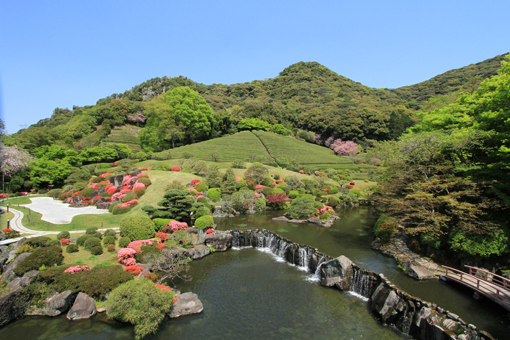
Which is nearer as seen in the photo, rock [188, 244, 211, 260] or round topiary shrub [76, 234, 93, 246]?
round topiary shrub [76, 234, 93, 246]

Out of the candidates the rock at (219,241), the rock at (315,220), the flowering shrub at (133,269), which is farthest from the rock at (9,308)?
the rock at (315,220)

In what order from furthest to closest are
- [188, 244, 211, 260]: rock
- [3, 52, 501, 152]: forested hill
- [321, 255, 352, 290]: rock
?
[3, 52, 501, 152]: forested hill < [188, 244, 211, 260]: rock < [321, 255, 352, 290]: rock

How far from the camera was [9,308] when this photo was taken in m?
12.9

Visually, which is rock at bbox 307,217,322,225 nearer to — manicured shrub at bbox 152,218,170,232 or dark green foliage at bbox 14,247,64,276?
manicured shrub at bbox 152,218,170,232

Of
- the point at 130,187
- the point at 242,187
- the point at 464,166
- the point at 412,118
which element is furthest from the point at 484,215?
the point at 412,118

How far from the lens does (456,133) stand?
17.5 meters

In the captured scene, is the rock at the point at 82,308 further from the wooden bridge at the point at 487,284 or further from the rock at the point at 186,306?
the wooden bridge at the point at 487,284

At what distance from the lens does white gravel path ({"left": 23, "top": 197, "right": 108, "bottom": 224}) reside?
2690 centimetres

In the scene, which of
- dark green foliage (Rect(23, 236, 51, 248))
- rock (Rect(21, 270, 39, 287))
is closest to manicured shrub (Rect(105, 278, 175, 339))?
rock (Rect(21, 270, 39, 287))

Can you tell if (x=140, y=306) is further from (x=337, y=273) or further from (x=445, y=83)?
(x=445, y=83)

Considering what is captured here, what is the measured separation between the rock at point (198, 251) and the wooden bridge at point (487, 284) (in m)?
17.6

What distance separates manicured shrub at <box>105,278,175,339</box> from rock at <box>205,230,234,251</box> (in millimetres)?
9430

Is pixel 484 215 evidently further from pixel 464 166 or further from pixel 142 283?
pixel 142 283

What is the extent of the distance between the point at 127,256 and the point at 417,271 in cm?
2061
